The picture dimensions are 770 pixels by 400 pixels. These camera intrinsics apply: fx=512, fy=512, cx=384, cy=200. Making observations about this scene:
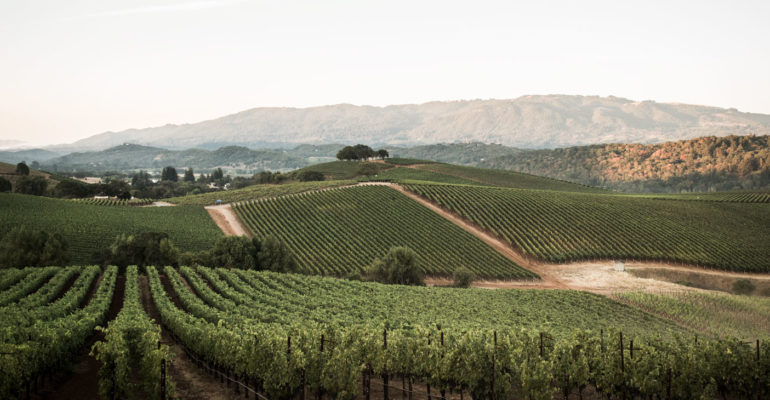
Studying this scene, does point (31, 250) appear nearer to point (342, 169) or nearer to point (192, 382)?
point (192, 382)

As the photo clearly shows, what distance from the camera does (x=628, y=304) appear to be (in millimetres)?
47438

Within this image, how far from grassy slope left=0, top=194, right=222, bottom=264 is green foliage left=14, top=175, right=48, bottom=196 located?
47.1 m

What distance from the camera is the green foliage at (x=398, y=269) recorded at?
57656 millimetres

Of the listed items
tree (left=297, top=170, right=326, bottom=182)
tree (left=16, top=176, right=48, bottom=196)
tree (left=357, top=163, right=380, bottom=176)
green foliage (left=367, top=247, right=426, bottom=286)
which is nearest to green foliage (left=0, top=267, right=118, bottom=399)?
green foliage (left=367, top=247, right=426, bottom=286)

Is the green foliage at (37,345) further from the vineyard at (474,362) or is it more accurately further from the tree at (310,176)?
the tree at (310,176)

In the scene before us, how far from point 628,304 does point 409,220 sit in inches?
1505

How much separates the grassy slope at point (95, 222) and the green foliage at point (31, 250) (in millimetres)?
4258

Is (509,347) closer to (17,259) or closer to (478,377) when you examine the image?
(478,377)

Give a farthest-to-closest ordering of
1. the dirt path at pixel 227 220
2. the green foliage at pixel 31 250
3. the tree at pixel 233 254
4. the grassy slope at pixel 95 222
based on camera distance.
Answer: the dirt path at pixel 227 220, the grassy slope at pixel 95 222, the tree at pixel 233 254, the green foliage at pixel 31 250

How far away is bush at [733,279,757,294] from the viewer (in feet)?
197

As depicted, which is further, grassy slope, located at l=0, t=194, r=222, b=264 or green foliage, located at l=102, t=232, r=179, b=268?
grassy slope, located at l=0, t=194, r=222, b=264

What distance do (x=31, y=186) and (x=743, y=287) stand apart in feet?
456

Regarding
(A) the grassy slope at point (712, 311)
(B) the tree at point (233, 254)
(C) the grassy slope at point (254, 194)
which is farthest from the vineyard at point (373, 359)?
(C) the grassy slope at point (254, 194)

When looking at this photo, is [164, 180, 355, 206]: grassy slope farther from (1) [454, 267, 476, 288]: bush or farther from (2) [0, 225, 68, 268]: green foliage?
(1) [454, 267, 476, 288]: bush
